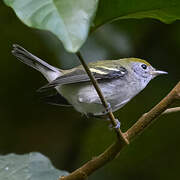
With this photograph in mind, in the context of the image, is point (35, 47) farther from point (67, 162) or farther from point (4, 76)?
point (67, 162)

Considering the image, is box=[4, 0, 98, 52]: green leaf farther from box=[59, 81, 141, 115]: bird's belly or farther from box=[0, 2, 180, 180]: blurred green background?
box=[0, 2, 180, 180]: blurred green background

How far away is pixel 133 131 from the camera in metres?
1.59

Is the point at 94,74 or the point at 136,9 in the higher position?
the point at 136,9

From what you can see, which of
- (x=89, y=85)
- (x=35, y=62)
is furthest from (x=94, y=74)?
(x=35, y=62)

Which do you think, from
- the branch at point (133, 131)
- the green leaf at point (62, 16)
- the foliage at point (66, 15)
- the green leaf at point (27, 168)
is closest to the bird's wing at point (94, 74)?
the green leaf at point (27, 168)

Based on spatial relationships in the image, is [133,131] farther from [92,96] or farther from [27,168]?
[92,96]

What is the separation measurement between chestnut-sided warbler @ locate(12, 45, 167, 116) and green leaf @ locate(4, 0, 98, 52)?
4.94ft

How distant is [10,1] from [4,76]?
2.69 m

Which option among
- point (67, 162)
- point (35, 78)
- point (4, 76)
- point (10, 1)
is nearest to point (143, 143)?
point (67, 162)

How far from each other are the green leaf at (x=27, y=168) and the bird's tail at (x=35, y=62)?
750mm

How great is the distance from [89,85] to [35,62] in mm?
463

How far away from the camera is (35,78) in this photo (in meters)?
3.99

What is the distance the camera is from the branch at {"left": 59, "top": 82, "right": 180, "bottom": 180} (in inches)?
59.6

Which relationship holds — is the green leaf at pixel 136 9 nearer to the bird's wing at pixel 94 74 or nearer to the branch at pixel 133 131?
the branch at pixel 133 131
